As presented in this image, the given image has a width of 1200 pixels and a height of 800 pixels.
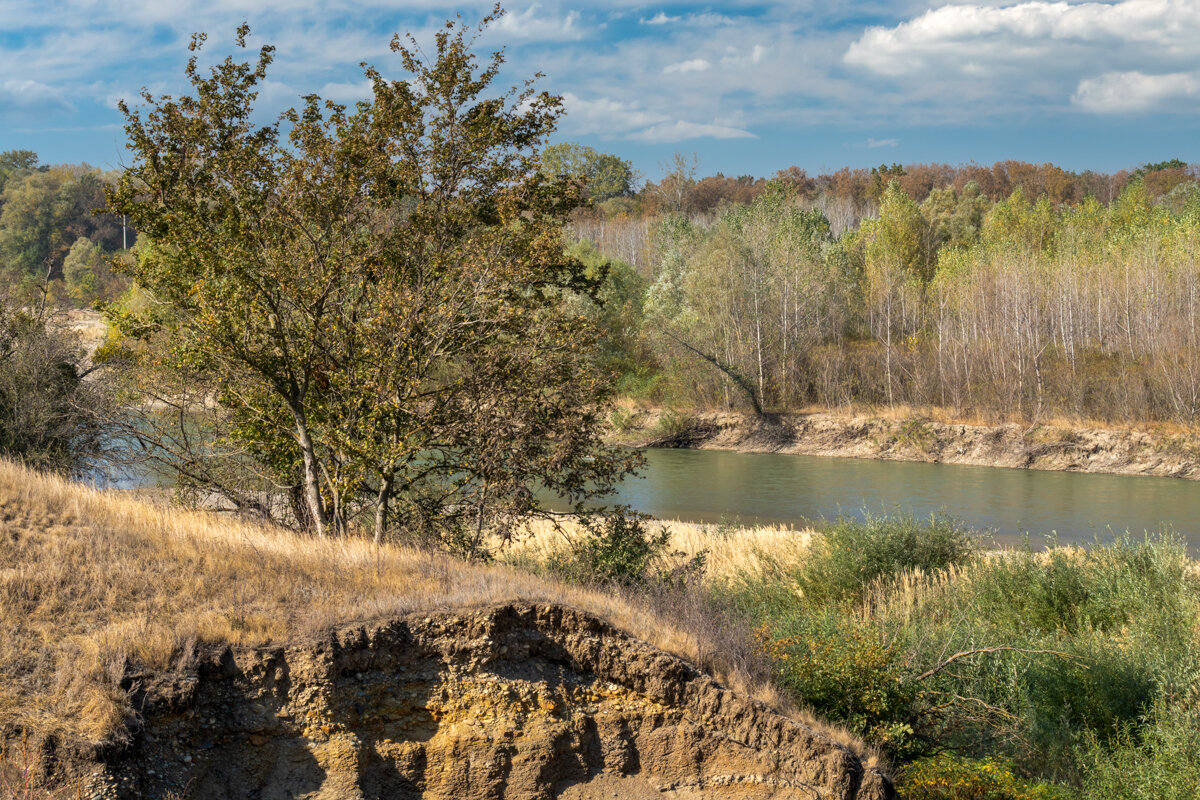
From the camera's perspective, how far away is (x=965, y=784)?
288 inches

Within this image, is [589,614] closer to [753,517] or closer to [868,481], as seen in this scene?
[753,517]

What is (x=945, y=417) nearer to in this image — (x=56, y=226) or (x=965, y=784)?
(x=965, y=784)

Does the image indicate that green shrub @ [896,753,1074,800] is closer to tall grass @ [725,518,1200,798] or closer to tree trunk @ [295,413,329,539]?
tall grass @ [725,518,1200,798]

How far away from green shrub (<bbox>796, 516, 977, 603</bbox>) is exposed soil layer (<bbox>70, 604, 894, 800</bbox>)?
864 centimetres

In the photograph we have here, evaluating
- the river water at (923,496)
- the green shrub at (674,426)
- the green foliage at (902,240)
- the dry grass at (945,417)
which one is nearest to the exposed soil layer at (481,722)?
the river water at (923,496)

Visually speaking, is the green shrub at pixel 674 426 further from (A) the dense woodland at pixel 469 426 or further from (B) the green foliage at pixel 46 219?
(B) the green foliage at pixel 46 219

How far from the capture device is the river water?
1153 inches

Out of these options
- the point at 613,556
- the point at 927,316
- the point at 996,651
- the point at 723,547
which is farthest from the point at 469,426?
the point at 927,316

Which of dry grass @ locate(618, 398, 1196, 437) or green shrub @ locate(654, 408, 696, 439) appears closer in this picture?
dry grass @ locate(618, 398, 1196, 437)

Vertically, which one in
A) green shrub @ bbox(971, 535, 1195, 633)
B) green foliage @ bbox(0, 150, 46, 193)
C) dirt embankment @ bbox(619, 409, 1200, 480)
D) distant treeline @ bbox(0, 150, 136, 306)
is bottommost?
dirt embankment @ bbox(619, 409, 1200, 480)

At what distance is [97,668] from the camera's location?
5.87 meters

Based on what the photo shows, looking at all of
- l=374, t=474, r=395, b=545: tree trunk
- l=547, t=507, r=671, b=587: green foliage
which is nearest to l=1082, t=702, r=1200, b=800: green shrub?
l=547, t=507, r=671, b=587: green foliage

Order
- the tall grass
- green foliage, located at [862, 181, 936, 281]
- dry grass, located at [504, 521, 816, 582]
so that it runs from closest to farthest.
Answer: the tall grass → dry grass, located at [504, 521, 816, 582] → green foliage, located at [862, 181, 936, 281]

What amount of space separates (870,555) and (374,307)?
9.58 metres
